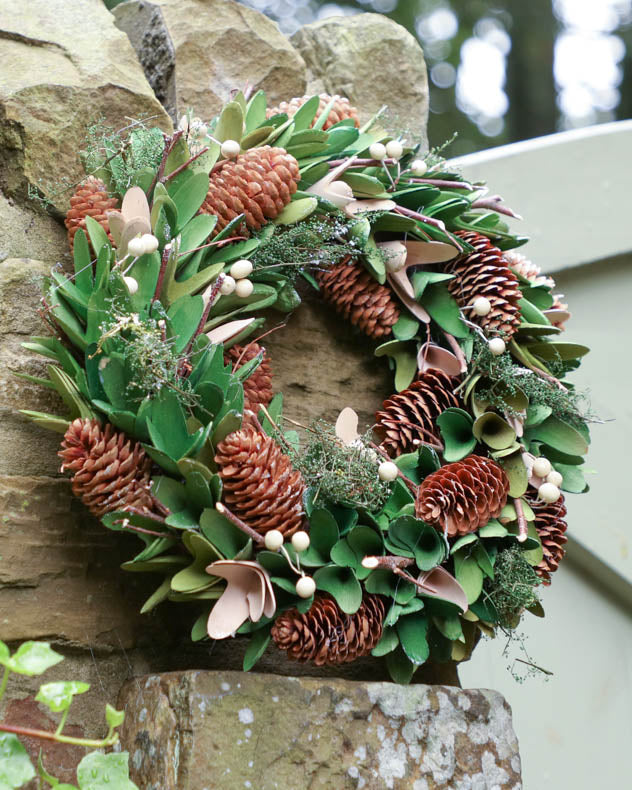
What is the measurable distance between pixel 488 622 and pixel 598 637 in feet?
3.55

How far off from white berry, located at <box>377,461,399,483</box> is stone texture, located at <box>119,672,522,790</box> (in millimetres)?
253

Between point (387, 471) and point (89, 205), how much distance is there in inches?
20.1

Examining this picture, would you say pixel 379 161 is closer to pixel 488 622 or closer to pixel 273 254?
pixel 273 254

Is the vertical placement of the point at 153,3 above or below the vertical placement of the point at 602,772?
above

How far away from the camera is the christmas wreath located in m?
1.01

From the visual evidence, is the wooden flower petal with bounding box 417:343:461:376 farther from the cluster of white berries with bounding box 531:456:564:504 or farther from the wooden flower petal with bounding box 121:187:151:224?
the wooden flower petal with bounding box 121:187:151:224

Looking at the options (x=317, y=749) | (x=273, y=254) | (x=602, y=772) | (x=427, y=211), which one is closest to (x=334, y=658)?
(x=317, y=749)

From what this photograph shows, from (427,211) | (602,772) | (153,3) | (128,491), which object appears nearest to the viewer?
(128,491)

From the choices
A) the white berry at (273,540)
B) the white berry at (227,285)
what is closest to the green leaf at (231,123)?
the white berry at (227,285)

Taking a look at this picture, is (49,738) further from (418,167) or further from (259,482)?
(418,167)

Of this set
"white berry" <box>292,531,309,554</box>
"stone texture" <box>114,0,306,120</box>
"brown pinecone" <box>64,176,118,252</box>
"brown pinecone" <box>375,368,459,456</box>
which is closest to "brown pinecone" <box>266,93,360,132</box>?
"stone texture" <box>114,0,306,120</box>

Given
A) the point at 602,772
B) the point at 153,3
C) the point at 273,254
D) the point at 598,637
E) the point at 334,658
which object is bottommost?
the point at 602,772

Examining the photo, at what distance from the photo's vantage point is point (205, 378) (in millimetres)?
1040

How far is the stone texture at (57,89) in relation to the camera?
47.4 inches
